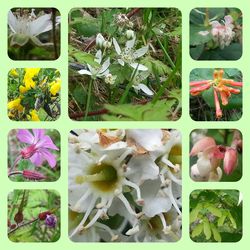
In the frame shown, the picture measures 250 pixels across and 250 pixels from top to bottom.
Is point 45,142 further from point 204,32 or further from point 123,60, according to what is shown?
point 204,32

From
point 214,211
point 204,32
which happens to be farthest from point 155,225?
point 204,32

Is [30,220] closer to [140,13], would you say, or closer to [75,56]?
[75,56]

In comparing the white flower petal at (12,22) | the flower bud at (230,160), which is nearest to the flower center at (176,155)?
the flower bud at (230,160)

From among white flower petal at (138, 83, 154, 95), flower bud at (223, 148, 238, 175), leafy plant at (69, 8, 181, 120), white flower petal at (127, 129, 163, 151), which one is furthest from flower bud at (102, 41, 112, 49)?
flower bud at (223, 148, 238, 175)

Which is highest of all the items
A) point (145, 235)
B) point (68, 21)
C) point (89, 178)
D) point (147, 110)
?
point (68, 21)

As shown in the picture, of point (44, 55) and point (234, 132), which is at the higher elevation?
point (44, 55)

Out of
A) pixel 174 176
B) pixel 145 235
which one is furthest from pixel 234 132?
pixel 145 235

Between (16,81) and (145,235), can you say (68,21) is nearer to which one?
(16,81)
